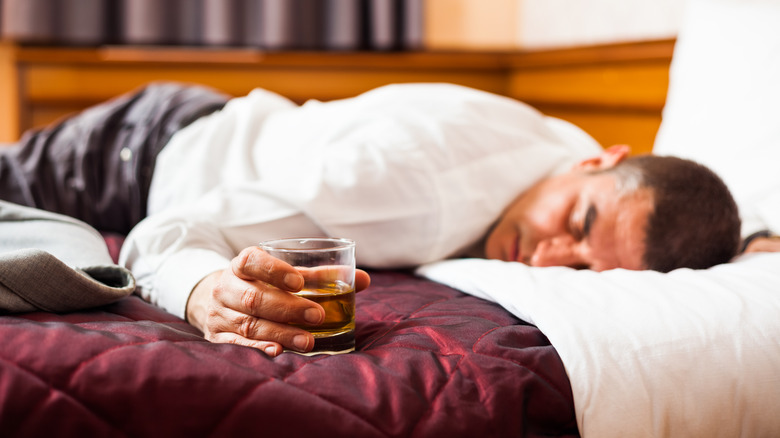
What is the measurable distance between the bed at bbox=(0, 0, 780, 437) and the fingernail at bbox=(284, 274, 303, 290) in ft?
0.23

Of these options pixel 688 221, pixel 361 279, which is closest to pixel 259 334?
pixel 361 279

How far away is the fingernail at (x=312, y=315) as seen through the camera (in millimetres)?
681

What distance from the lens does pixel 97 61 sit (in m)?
2.46

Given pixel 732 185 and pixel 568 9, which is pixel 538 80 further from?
pixel 732 185

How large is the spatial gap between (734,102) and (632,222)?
485mm

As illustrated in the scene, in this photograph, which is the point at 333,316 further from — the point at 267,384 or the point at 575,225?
the point at 575,225

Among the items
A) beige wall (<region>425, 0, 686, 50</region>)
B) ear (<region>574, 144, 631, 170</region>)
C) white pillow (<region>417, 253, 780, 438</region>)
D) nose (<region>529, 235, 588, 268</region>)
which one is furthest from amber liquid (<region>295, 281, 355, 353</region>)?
beige wall (<region>425, 0, 686, 50</region>)

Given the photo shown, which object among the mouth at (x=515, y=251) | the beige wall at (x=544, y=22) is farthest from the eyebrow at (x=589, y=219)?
the beige wall at (x=544, y=22)

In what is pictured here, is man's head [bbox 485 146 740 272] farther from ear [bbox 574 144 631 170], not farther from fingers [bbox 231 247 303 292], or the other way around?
fingers [bbox 231 247 303 292]

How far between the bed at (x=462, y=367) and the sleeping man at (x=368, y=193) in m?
0.10

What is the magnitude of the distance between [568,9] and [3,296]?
6.89 ft

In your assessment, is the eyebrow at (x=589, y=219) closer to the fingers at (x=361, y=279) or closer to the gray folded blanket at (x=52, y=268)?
the fingers at (x=361, y=279)

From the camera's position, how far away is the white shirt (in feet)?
3.25

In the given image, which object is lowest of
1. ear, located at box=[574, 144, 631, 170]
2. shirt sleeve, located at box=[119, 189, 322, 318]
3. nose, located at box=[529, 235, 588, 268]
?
nose, located at box=[529, 235, 588, 268]
